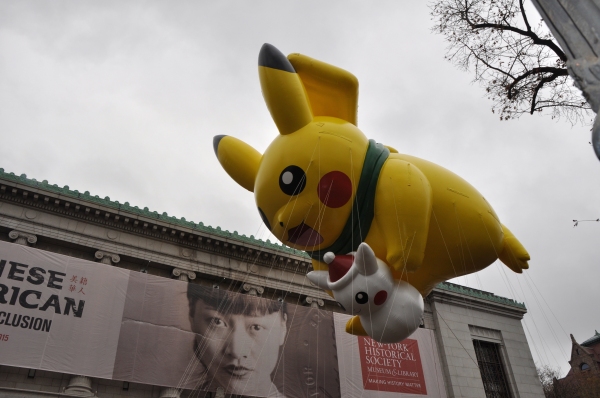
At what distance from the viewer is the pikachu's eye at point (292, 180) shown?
16.1 feet

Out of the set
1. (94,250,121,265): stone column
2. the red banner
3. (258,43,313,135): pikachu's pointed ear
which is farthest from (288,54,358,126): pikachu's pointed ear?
the red banner

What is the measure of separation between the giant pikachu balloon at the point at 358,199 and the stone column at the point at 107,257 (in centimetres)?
1173

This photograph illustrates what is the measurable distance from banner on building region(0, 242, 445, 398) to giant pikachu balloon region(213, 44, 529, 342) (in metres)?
10.9

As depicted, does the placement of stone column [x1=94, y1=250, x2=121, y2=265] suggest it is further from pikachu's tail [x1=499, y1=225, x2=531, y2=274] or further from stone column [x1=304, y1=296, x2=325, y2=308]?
pikachu's tail [x1=499, y1=225, x2=531, y2=274]

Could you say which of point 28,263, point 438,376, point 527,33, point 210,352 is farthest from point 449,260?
point 438,376

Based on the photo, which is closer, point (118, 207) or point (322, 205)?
point (322, 205)

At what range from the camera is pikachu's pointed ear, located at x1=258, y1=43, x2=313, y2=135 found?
5.00 metres

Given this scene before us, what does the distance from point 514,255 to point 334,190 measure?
2.60 metres

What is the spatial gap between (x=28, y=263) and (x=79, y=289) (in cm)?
166

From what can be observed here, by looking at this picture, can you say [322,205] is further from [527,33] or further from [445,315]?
[445,315]

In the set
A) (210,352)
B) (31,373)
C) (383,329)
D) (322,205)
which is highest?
(210,352)

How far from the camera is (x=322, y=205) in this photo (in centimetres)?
483

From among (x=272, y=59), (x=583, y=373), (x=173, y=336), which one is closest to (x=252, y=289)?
(x=173, y=336)

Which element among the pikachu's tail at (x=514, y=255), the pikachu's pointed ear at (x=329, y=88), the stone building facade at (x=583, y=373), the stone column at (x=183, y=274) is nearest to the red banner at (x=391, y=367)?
the stone column at (x=183, y=274)
